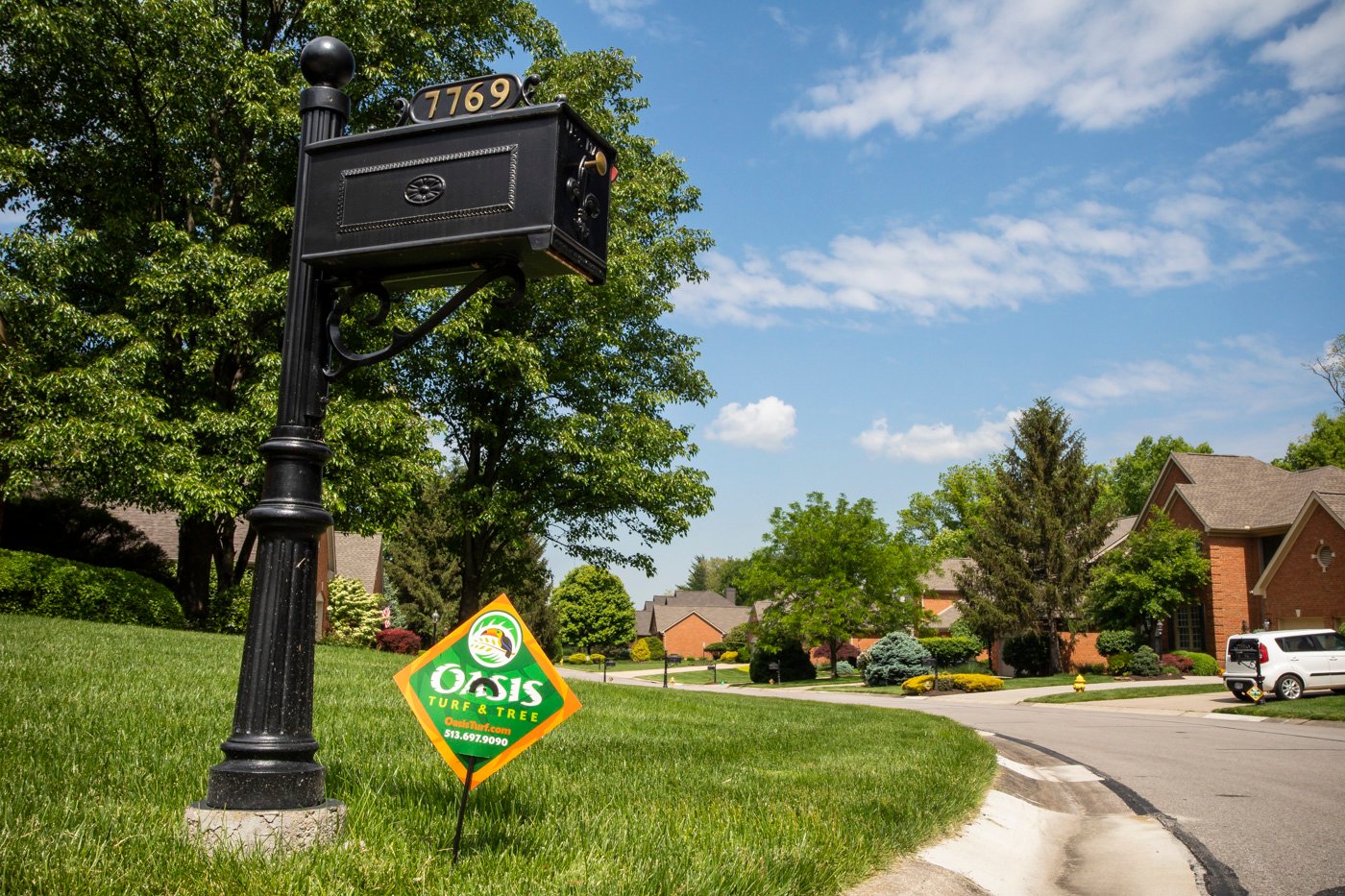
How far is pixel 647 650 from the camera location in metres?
87.9

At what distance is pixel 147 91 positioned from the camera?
19938 mm

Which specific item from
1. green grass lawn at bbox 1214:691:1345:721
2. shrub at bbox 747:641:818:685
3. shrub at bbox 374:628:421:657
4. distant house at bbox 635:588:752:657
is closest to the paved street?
green grass lawn at bbox 1214:691:1345:721

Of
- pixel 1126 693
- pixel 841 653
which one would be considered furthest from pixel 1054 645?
pixel 841 653

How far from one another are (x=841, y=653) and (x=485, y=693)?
64.7 metres

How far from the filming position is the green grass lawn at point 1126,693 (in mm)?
27844

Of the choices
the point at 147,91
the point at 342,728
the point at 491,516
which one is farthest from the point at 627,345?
the point at 342,728

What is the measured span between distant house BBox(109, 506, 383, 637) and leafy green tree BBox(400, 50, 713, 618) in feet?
14.2

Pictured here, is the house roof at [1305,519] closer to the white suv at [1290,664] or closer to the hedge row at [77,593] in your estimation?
the white suv at [1290,664]

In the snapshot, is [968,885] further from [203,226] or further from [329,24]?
[203,226]

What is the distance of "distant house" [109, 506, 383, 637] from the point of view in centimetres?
3316

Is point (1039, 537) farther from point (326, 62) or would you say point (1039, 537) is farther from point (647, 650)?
point (647, 650)

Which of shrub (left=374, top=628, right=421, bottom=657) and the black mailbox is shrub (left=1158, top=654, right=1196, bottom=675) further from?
the black mailbox

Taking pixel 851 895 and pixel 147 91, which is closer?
pixel 851 895

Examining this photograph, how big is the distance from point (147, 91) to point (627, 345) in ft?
44.8
